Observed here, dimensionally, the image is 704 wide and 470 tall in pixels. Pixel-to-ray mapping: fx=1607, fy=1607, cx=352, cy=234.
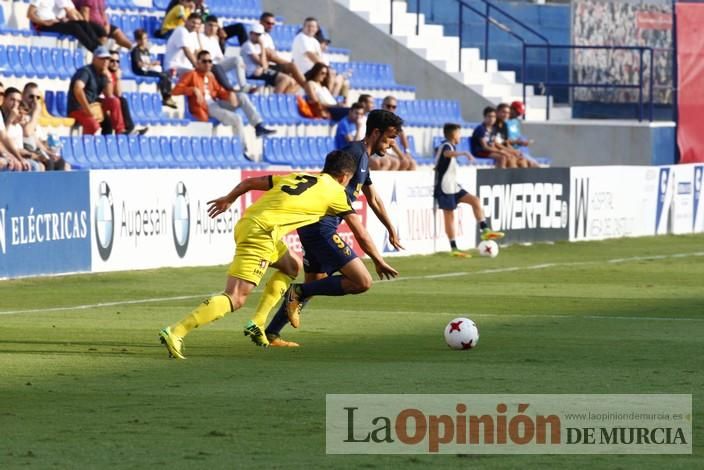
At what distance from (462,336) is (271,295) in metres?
1.53

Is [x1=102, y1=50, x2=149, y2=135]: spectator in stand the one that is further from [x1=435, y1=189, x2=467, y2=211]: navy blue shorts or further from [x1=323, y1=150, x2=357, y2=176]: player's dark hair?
[x1=323, y1=150, x2=357, y2=176]: player's dark hair

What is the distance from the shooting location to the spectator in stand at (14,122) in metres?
20.3

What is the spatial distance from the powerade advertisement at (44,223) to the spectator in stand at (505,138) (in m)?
11.5

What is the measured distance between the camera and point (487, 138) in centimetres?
2942

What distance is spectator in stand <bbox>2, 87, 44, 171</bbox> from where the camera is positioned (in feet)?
66.5

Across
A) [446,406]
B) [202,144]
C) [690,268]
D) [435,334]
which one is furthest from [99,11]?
[446,406]

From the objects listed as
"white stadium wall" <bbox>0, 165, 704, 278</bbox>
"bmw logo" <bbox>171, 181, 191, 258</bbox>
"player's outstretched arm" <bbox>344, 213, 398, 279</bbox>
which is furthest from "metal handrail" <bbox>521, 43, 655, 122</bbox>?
"player's outstretched arm" <bbox>344, 213, 398, 279</bbox>

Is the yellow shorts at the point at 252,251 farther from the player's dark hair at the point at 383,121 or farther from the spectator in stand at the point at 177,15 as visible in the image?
the spectator in stand at the point at 177,15

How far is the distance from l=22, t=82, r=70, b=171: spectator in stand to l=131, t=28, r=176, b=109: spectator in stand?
473 cm

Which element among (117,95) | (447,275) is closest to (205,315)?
(447,275)

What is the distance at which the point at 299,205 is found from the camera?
12180 millimetres

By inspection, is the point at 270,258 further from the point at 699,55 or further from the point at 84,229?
the point at 699,55

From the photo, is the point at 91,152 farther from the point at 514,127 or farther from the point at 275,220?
the point at 275,220

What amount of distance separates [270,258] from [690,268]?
11686 mm
